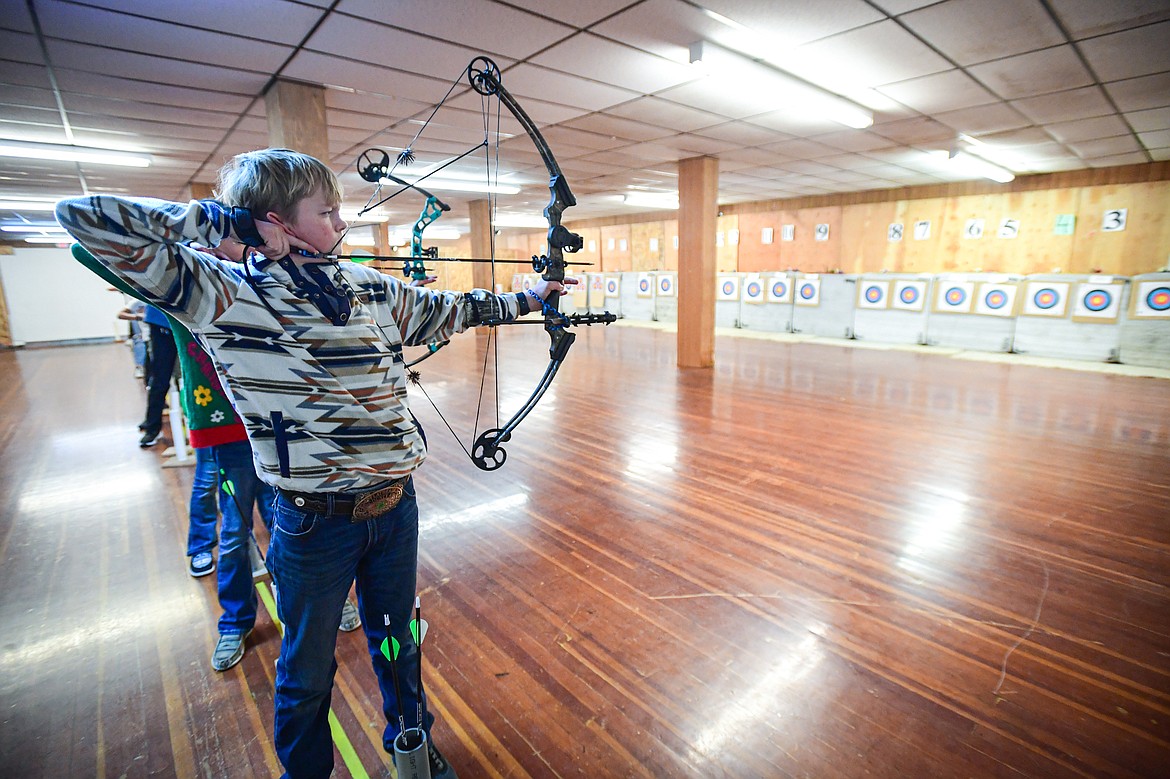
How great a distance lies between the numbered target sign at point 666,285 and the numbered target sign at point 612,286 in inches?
44.7

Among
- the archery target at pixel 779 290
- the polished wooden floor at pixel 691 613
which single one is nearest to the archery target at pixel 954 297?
the archery target at pixel 779 290

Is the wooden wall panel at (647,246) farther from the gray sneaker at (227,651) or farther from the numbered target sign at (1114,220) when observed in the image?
the gray sneaker at (227,651)

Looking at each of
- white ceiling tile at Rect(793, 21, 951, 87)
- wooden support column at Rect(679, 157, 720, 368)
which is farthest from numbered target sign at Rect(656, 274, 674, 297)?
white ceiling tile at Rect(793, 21, 951, 87)

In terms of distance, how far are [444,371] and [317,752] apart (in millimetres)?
5368

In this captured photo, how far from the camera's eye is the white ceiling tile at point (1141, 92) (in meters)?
3.38

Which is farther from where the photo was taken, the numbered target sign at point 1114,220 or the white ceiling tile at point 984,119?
the numbered target sign at point 1114,220

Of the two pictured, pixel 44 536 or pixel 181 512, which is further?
pixel 181 512

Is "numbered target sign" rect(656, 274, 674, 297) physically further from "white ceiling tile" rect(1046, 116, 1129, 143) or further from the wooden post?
"white ceiling tile" rect(1046, 116, 1129, 143)

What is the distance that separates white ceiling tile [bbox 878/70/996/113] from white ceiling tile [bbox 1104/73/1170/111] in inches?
26.8

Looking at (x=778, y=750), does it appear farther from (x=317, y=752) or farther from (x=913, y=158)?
(x=913, y=158)

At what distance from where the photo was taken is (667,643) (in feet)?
5.48

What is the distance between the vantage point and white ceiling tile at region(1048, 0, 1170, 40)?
93.0 inches

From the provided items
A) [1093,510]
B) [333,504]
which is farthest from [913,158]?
[333,504]

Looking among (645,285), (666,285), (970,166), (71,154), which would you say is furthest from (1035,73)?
(645,285)
